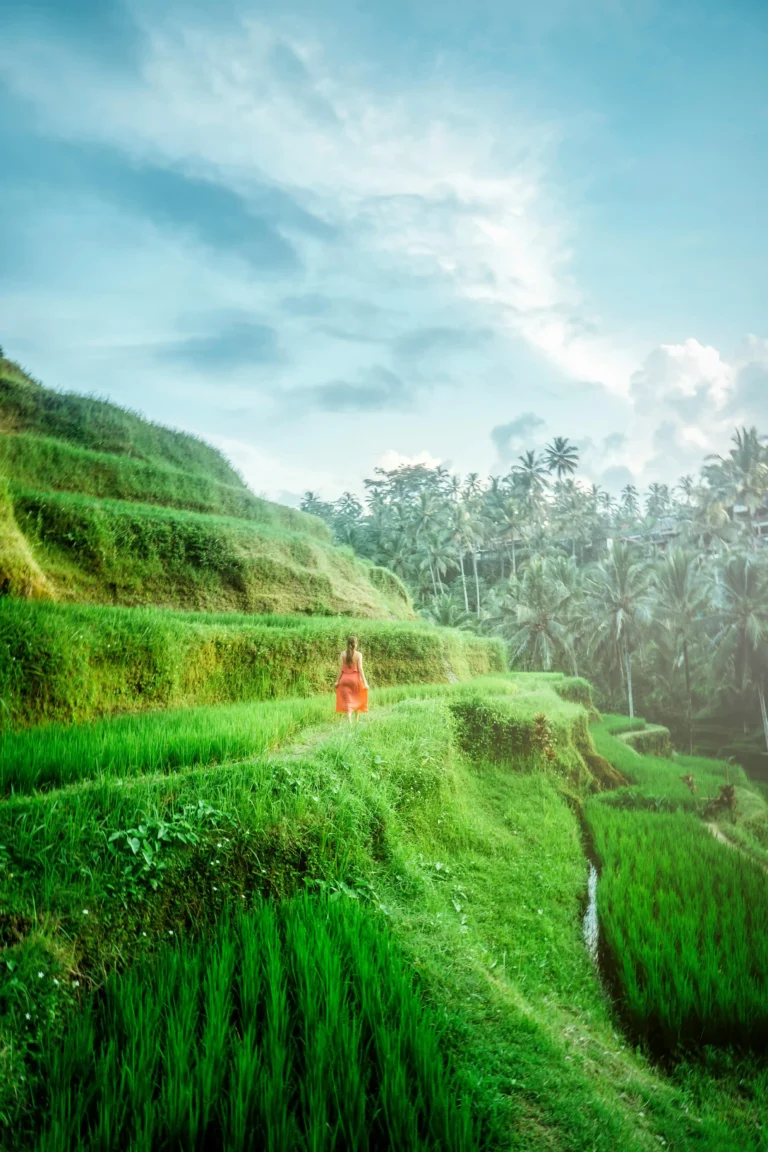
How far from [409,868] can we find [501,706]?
8.17ft

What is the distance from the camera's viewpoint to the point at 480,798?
438 centimetres

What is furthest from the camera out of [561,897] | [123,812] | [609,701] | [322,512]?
[322,512]

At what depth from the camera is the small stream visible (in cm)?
339

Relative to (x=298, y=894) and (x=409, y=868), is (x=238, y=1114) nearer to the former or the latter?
(x=298, y=894)

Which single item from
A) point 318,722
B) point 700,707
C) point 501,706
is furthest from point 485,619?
point 318,722

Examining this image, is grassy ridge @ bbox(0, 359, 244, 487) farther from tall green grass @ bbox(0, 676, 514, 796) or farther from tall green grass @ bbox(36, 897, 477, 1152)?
tall green grass @ bbox(36, 897, 477, 1152)

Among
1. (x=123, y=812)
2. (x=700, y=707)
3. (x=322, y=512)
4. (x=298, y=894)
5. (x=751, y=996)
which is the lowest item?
(x=700, y=707)

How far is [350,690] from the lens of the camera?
14.7ft

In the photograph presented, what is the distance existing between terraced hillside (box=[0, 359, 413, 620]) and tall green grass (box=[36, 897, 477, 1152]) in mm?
2428

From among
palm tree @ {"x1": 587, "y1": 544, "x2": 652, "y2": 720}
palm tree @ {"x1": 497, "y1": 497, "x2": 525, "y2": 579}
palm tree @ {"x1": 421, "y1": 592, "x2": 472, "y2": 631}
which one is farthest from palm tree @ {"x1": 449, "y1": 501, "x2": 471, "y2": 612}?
palm tree @ {"x1": 587, "y1": 544, "x2": 652, "y2": 720}

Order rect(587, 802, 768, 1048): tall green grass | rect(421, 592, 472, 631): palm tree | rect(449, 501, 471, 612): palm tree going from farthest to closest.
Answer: rect(449, 501, 471, 612): palm tree → rect(421, 592, 472, 631): palm tree → rect(587, 802, 768, 1048): tall green grass

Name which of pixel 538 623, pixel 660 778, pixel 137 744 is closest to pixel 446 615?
pixel 538 623

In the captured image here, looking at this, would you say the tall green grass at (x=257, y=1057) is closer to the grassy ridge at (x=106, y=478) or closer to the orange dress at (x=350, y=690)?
the orange dress at (x=350, y=690)

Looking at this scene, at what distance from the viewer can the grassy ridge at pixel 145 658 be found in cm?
291
